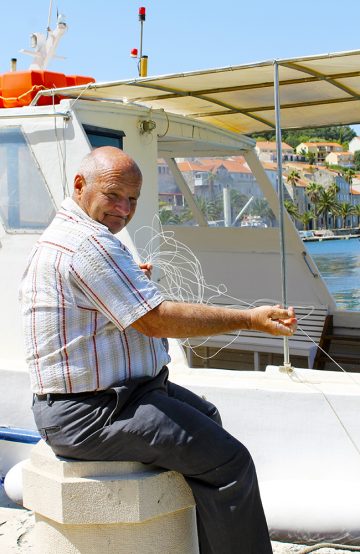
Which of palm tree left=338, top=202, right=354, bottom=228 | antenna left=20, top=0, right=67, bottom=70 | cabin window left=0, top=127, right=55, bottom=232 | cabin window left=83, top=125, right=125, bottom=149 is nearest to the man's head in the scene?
cabin window left=83, top=125, right=125, bottom=149

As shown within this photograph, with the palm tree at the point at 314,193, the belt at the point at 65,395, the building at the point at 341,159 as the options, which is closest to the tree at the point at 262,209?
the belt at the point at 65,395

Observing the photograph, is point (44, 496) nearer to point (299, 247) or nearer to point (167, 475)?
point (167, 475)

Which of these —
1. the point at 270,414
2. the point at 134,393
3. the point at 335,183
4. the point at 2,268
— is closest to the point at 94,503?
the point at 134,393

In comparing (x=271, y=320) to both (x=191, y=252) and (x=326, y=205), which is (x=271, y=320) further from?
(x=326, y=205)

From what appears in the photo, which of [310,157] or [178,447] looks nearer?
[178,447]

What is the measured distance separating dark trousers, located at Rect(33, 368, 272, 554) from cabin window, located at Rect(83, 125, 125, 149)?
2676 millimetres

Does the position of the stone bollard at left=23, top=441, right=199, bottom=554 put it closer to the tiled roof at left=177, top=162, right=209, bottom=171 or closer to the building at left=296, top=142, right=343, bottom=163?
the tiled roof at left=177, top=162, right=209, bottom=171

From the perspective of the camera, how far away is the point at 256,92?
5773 millimetres

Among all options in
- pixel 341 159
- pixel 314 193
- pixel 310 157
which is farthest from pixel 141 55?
pixel 341 159

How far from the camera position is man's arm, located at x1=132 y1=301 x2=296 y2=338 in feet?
7.79

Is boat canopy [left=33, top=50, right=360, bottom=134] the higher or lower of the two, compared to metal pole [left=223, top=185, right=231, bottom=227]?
higher

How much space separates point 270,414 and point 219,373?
0.45m

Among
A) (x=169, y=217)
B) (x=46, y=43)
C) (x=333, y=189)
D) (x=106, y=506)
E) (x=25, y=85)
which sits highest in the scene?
(x=333, y=189)

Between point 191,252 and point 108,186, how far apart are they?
226 cm
